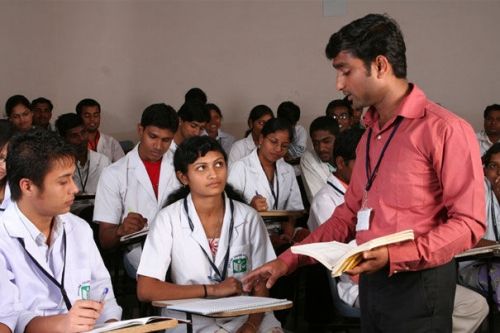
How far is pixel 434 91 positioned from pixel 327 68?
1158 millimetres

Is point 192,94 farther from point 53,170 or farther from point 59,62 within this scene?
point 53,170

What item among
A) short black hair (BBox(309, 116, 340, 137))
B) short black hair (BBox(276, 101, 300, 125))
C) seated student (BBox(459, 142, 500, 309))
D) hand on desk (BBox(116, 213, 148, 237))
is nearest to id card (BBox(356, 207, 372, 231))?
seated student (BBox(459, 142, 500, 309))

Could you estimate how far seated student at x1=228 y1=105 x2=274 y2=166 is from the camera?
6.31 metres

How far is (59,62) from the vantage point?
25.9 ft

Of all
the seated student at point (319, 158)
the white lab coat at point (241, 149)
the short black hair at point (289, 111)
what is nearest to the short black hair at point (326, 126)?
the seated student at point (319, 158)

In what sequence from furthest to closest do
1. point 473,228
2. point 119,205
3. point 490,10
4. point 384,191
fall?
point 490,10 → point 119,205 → point 384,191 → point 473,228

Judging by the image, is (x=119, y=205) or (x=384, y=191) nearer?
(x=384, y=191)

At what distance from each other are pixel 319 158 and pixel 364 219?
3228 mm

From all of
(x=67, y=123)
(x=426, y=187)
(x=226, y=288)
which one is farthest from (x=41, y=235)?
(x=67, y=123)

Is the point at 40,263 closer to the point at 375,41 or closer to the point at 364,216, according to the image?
the point at 364,216

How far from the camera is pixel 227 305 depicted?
261 centimetres

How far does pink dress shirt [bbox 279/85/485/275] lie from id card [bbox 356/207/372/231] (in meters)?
0.01

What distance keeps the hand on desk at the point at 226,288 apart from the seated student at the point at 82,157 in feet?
9.42

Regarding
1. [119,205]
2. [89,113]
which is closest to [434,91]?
[89,113]
